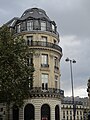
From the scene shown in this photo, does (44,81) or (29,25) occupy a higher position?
(29,25)

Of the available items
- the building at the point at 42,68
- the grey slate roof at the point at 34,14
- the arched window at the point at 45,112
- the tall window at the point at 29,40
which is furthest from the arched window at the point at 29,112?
the grey slate roof at the point at 34,14

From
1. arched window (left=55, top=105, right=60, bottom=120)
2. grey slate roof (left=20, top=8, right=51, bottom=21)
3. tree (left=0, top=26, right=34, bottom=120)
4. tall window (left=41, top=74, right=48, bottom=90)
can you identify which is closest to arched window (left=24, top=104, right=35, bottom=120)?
tall window (left=41, top=74, right=48, bottom=90)

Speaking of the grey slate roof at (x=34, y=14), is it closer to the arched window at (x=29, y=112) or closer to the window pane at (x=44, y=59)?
the window pane at (x=44, y=59)

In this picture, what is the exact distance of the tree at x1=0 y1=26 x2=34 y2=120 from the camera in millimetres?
45312

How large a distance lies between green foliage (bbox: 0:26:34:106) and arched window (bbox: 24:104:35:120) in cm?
817

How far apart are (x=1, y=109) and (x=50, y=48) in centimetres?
1487

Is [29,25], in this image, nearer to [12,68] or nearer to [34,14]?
[34,14]

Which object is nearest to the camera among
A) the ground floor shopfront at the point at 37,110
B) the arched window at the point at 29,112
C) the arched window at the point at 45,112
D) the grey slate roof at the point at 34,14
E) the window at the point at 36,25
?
the ground floor shopfront at the point at 37,110

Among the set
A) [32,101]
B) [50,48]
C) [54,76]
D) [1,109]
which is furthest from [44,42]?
[1,109]

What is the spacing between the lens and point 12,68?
46562 mm

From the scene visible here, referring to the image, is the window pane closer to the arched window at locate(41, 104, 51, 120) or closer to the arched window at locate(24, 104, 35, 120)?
the arched window at locate(41, 104, 51, 120)

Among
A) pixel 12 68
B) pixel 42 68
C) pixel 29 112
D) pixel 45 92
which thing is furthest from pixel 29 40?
pixel 12 68

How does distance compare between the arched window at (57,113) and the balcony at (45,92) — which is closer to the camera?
the balcony at (45,92)

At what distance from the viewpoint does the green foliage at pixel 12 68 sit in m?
45.3
